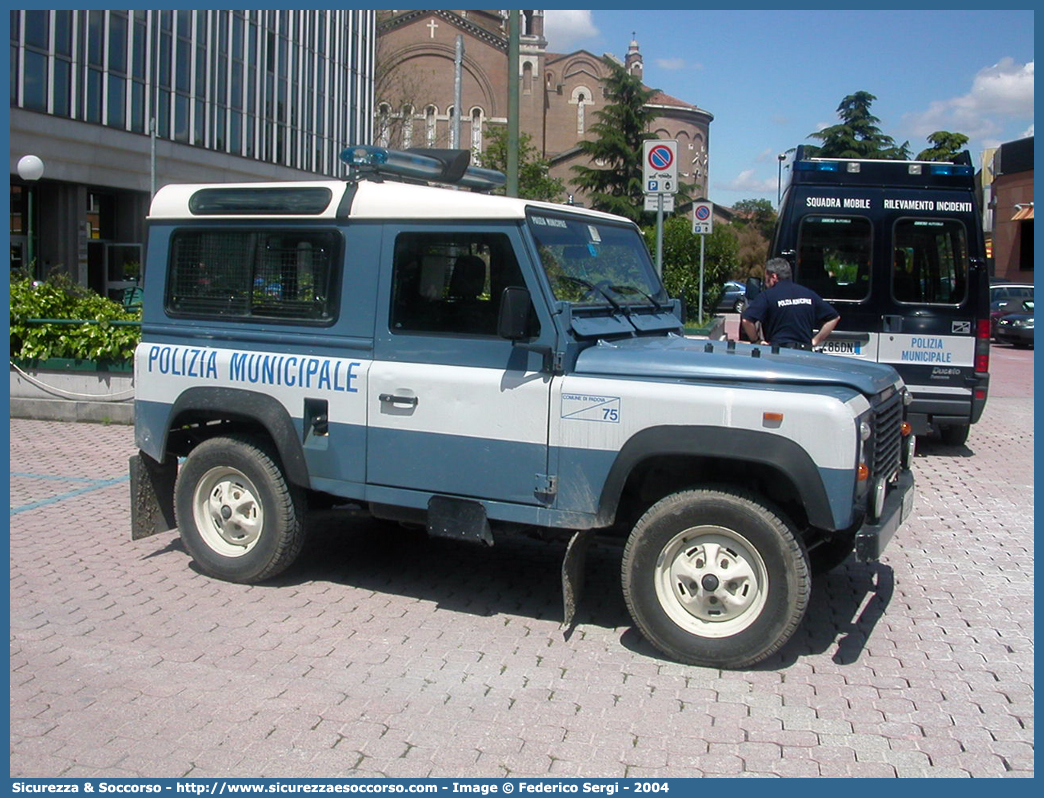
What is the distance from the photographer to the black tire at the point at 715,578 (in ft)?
16.3

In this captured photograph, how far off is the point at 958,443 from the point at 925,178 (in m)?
2.84

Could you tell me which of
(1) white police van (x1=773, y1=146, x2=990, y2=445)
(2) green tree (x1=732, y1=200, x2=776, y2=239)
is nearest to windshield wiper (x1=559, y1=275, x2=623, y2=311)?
(1) white police van (x1=773, y1=146, x2=990, y2=445)

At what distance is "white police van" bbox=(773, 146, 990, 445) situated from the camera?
10750 millimetres

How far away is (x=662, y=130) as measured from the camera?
287 ft

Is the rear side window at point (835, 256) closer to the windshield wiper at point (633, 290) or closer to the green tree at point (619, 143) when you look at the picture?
the windshield wiper at point (633, 290)

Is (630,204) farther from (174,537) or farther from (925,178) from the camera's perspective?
(174,537)

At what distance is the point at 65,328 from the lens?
11992 mm

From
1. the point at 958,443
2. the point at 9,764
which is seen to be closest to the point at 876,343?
the point at 958,443

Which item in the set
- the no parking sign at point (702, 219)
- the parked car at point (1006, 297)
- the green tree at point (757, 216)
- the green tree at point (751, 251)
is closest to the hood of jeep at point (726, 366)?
the no parking sign at point (702, 219)

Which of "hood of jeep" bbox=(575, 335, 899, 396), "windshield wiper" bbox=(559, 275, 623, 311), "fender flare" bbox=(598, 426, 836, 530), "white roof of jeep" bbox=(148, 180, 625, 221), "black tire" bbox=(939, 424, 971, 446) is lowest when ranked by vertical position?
"black tire" bbox=(939, 424, 971, 446)

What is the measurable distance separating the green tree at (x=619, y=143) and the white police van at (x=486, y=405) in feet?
163

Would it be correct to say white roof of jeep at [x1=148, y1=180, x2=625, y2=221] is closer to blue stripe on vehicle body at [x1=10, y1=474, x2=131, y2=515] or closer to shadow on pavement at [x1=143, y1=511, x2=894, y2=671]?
shadow on pavement at [x1=143, y1=511, x2=894, y2=671]

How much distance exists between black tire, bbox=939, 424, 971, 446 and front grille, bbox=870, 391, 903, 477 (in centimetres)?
599

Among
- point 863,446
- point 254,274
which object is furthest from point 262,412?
point 863,446
